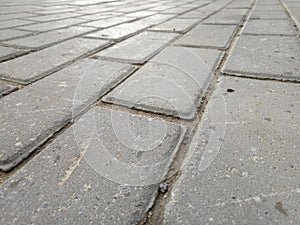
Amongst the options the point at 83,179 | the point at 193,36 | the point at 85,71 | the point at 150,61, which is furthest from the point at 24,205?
the point at 193,36

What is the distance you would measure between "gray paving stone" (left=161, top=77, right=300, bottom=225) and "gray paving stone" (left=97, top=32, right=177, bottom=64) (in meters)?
0.72

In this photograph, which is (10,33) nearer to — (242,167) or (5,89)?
(5,89)

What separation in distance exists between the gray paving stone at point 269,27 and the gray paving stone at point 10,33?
1949 millimetres

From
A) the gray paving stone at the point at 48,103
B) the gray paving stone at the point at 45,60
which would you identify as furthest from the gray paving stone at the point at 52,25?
the gray paving stone at the point at 48,103

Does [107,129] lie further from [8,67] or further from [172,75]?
[8,67]

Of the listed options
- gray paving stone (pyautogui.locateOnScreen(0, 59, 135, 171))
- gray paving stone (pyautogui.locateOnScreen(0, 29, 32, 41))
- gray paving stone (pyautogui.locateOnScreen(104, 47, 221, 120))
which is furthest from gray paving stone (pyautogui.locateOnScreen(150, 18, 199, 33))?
gray paving stone (pyautogui.locateOnScreen(0, 29, 32, 41))

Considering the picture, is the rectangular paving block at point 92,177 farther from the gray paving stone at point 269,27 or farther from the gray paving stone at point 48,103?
the gray paving stone at point 269,27

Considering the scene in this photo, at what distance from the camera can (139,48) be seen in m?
1.72

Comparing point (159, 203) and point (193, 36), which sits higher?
point (159, 203)

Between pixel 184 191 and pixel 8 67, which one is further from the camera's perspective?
pixel 8 67

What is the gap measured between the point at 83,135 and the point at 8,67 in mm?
902

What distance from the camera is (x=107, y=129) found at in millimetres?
827

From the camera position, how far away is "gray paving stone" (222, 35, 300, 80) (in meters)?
1.24

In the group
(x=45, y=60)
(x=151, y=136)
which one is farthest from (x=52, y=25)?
(x=151, y=136)
